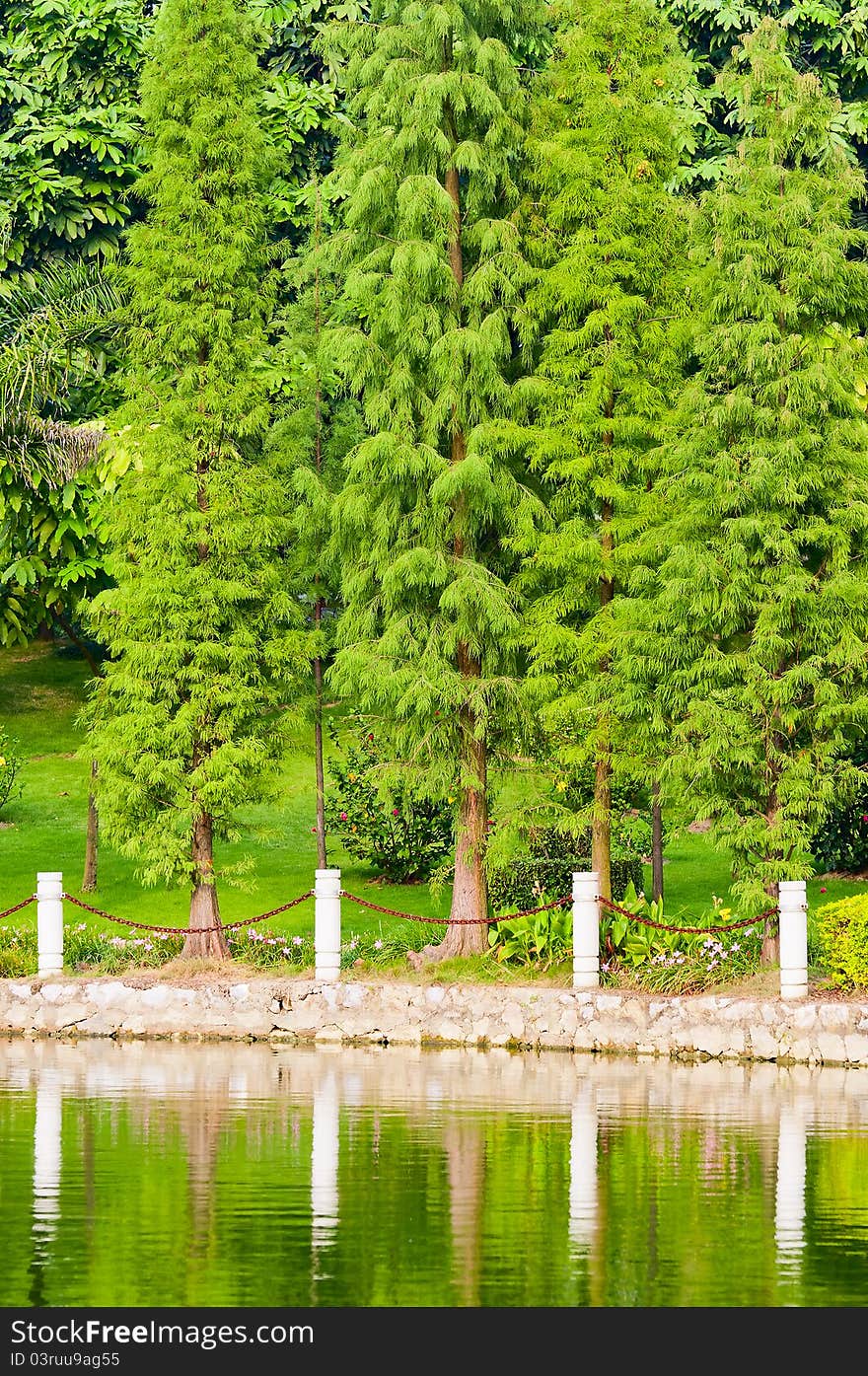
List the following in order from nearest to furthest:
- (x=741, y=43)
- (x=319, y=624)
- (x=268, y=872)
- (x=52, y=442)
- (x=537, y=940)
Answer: (x=537, y=940) → (x=319, y=624) → (x=52, y=442) → (x=268, y=872) → (x=741, y=43)

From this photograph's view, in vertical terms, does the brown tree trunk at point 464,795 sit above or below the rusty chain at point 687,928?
above

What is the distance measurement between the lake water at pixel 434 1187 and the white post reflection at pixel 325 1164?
0.08 ft

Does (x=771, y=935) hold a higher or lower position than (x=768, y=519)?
lower

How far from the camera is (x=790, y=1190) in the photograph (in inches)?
459

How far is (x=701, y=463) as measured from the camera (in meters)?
20.8

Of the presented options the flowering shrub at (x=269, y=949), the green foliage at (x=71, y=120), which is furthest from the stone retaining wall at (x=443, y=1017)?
the green foliage at (x=71, y=120)

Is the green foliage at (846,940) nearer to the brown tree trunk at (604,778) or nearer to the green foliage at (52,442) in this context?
the brown tree trunk at (604,778)

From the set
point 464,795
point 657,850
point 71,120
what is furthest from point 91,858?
point 71,120

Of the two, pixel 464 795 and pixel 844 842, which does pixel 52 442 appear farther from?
pixel 844 842

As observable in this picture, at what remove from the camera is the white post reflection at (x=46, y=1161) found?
10.5 metres

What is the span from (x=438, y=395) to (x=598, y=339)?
182 centimetres

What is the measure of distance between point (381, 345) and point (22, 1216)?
45.8 feet

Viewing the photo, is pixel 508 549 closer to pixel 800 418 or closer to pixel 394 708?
pixel 394 708

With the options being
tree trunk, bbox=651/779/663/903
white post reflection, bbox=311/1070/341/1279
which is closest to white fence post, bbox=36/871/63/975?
white post reflection, bbox=311/1070/341/1279
